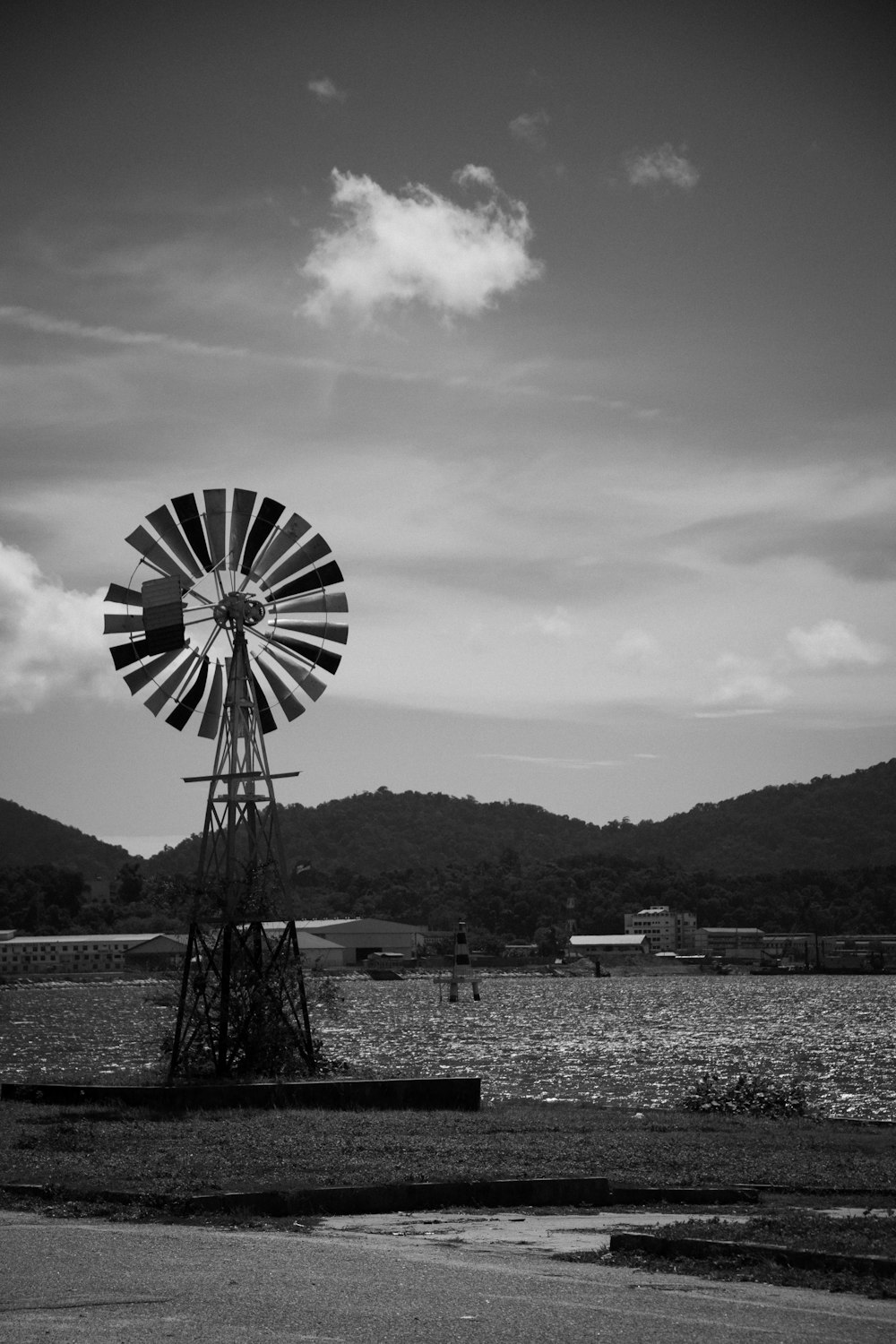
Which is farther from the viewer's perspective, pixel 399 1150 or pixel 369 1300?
pixel 399 1150

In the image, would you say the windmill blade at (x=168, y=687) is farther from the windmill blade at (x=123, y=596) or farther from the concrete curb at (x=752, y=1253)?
the concrete curb at (x=752, y=1253)

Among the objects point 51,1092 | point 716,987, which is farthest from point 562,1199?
point 716,987

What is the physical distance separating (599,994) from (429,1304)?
156 m

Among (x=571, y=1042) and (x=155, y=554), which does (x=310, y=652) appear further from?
(x=571, y=1042)

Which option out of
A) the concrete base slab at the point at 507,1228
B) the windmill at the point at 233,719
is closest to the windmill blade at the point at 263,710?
the windmill at the point at 233,719

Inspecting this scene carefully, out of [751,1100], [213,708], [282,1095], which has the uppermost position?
[213,708]

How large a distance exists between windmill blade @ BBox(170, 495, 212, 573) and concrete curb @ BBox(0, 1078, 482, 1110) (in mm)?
10662

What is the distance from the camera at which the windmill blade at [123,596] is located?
101ft

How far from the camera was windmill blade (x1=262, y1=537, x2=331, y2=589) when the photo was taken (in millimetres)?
31609

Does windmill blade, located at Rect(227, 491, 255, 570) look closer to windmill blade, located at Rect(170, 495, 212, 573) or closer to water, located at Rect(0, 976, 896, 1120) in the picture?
windmill blade, located at Rect(170, 495, 212, 573)

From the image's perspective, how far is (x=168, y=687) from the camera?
31109 mm

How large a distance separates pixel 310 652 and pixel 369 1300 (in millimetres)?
21714

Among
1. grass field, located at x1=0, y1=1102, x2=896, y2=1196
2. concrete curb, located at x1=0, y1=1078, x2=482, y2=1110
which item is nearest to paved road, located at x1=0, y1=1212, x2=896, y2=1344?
grass field, located at x1=0, y1=1102, x2=896, y2=1196

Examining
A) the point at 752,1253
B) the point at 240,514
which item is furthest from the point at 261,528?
the point at 752,1253
